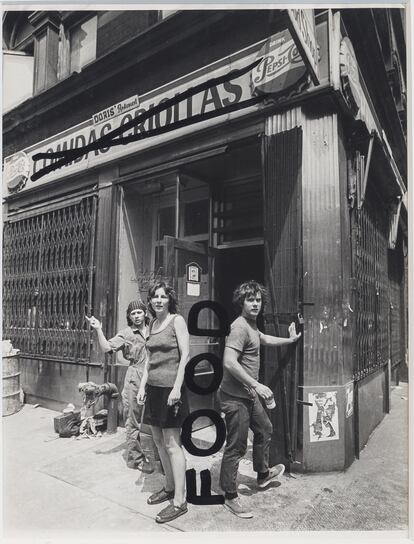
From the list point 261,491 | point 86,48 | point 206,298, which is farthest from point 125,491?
point 86,48

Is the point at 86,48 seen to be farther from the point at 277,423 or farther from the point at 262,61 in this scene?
the point at 277,423

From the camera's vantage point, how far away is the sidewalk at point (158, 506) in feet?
10.5

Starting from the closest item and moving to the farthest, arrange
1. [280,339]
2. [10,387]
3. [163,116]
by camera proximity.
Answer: [280,339] → [163,116] → [10,387]

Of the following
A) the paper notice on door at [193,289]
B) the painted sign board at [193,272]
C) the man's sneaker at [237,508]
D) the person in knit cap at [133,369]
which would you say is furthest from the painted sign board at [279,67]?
the man's sneaker at [237,508]

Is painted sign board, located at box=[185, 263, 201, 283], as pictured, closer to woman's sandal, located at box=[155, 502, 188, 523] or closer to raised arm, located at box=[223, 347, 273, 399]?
raised arm, located at box=[223, 347, 273, 399]

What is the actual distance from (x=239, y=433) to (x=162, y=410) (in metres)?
0.68

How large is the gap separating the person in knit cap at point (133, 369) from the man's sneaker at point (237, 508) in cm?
109

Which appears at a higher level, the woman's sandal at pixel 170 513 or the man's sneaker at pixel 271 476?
the man's sneaker at pixel 271 476

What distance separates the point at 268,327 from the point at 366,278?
2058 mm

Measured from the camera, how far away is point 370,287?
5.64 m

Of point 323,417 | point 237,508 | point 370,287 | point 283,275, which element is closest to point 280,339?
point 283,275

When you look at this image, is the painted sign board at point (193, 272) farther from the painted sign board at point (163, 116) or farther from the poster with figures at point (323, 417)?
the poster with figures at point (323, 417)

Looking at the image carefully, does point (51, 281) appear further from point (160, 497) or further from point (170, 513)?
point (170, 513)

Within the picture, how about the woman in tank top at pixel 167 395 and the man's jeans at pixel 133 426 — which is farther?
the man's jeans at pixel 133 426
